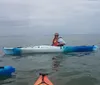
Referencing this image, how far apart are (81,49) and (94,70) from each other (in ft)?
32.3

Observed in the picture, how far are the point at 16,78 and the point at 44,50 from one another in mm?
11203

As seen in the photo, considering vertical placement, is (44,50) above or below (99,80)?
Answer: above

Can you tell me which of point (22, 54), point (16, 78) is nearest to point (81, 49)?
point (22, 54)

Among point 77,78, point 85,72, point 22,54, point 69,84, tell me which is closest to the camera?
point 69,84

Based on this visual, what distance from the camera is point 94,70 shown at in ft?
51.7

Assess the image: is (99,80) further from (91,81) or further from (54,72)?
(54,72)

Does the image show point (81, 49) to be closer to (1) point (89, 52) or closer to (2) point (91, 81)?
(1) point (89, 52)

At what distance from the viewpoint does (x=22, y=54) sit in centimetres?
2439

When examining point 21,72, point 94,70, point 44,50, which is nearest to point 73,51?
point 44,50

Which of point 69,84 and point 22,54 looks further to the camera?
point 22,54

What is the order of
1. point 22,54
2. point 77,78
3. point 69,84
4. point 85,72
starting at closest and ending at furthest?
point 69,84, point 77,78, point 85,72, point 22,54

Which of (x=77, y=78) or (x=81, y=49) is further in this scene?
(x=81, y=49)

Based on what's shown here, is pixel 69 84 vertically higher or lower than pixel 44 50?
lower

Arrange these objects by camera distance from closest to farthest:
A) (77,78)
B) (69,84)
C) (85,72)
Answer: (69,84)
(77,78)
(85,72)
